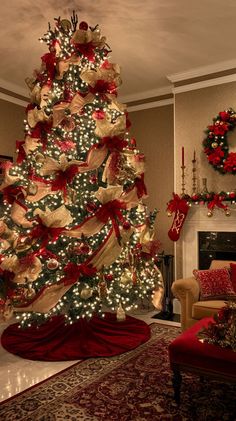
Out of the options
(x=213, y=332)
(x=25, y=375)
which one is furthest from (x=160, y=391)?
(x=25, y=375)

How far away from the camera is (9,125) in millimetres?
5398

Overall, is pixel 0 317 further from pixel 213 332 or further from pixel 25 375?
pixel 213 332

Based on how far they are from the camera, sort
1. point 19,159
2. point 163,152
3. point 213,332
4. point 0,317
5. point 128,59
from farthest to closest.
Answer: point 163,152 → point 128,59 → point 19,159 → point 0,317 → point 213,332

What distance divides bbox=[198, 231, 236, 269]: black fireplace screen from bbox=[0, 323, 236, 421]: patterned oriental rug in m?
1.90

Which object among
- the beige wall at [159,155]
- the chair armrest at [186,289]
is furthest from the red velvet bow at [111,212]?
the beige wall at [159,155]

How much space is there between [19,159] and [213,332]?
103 inches

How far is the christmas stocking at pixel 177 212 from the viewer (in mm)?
4695

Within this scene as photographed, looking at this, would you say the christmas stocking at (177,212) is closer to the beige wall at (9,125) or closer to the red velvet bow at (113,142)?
the red velvet bow at (113,142)

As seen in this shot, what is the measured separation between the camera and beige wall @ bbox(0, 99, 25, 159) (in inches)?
208

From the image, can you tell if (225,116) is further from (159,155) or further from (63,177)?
(63,177)

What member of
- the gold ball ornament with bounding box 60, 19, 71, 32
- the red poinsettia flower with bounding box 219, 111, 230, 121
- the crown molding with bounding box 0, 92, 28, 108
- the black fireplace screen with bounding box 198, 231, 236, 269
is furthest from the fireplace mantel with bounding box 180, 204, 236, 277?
the crown molding with bounding box 0, 92, 28, 108

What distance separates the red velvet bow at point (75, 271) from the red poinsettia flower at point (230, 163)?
2243mm

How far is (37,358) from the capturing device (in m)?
3.22

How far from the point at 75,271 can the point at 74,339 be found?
0.82 m
